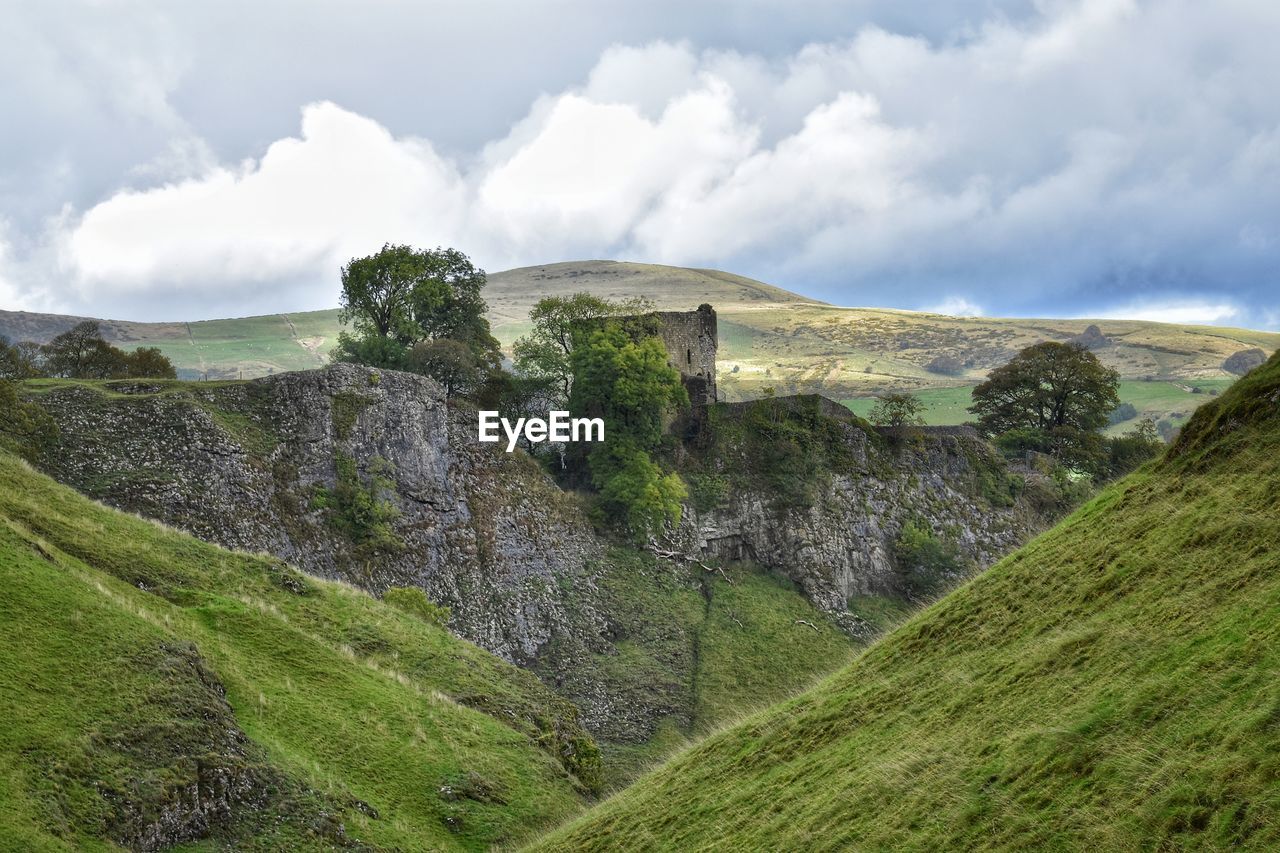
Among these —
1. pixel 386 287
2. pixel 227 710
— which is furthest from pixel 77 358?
pixel 227 710

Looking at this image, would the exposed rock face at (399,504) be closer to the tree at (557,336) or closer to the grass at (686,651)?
the grass at (686,651)

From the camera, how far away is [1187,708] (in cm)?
1214

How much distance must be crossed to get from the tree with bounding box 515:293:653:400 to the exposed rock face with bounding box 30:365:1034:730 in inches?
291

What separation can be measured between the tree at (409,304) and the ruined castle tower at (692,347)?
34.1ft

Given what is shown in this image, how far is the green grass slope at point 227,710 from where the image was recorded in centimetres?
2106

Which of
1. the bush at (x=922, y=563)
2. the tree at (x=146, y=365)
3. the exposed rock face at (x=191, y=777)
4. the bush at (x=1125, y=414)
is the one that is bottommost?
the bush at (x=922, y=563)

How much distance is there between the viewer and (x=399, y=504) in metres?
54.5

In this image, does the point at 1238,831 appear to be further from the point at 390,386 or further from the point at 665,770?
the point at 390,386

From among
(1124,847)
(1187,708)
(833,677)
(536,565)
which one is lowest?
(536,565)

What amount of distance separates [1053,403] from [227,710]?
70.0 metres

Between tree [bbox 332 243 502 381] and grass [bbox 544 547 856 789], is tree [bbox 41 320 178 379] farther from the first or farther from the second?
grass [bbox 544 547 856 789]

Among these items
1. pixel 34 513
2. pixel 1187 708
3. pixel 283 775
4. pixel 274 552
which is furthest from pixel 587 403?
pixel 1187 708

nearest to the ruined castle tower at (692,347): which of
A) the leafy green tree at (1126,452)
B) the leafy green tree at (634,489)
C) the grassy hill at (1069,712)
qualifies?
the leafy green tree at (634,489)

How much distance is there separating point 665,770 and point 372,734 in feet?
26.4
